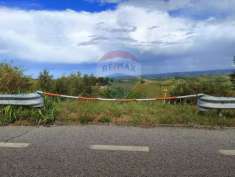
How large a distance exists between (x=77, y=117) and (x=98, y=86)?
8303 millimetres

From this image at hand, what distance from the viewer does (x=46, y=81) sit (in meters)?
17.7

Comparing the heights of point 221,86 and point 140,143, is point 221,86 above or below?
above

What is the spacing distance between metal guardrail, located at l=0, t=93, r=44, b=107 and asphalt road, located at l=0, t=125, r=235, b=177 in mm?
1236

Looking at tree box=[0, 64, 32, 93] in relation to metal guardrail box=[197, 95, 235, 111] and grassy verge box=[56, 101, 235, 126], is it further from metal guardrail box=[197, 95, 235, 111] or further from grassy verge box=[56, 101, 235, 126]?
metal guardrail box=[197, 95, 235, 111]

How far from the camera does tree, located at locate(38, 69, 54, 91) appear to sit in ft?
57.2

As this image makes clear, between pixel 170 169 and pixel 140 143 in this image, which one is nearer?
pixel 170 169

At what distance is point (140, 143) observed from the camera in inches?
265

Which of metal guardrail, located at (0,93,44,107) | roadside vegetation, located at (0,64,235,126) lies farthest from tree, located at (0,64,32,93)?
metal guardrail, located at (0,93,44,107)

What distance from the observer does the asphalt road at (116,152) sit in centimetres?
517

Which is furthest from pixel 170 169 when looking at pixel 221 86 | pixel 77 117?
pixel 221 86

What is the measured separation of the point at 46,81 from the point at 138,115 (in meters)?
9.59

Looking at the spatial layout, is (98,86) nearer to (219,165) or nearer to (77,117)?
(77,117)

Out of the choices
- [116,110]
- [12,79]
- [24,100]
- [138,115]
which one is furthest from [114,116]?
[12,79]

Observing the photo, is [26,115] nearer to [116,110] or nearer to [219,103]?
[116,110]
